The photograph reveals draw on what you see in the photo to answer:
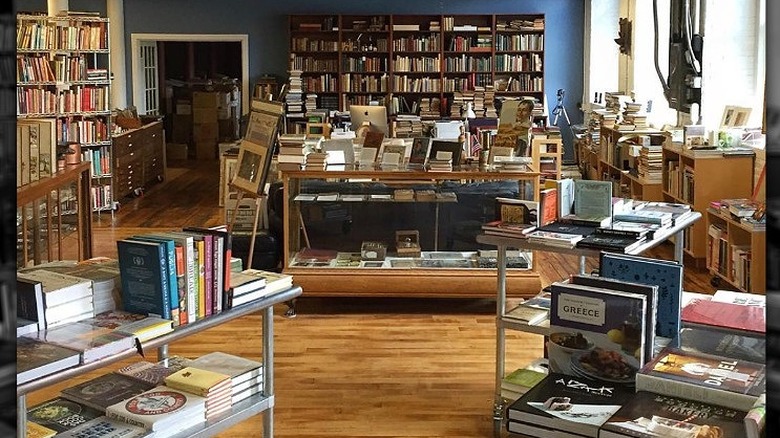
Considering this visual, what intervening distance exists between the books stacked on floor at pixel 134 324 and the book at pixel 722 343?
1.62 meters

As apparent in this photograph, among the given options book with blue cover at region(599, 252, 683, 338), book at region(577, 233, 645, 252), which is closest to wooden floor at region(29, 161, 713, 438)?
book at region(577, 233, 645, 252)

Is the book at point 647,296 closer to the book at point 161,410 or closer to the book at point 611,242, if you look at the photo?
the book at point 611,242

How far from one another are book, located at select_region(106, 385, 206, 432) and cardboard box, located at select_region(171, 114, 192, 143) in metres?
14.9

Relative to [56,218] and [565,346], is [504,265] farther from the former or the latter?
[56,218]

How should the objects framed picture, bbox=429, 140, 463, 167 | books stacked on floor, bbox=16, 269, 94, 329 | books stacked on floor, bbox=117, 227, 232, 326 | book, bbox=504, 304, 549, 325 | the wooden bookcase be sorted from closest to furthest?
books stacked on floor, bbox=16, 269, 94, 329
books stacked on floor, bbox=117, 227, 232, 326
book, bbox=504, 304, 549, 325
framed picture, bbox=429, 140, 463, 167
the wooden bookcase

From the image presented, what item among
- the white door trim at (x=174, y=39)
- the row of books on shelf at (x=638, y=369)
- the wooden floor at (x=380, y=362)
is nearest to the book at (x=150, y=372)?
the wooden floor at (x=380, y=362)

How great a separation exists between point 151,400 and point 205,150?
14419 mm

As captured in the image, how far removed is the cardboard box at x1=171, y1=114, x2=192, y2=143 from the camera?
58.3 feet

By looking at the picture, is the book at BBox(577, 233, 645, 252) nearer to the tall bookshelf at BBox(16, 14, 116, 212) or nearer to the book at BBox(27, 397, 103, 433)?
the book at BBox(27, 397, 103, 433)

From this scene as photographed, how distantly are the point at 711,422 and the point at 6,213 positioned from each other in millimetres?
1994

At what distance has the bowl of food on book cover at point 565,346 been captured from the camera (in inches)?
115

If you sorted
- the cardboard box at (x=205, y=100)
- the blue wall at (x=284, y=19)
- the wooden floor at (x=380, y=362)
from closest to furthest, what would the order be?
1. the wooden floor at (x=380, y=362)
2. the blue wall at (x=284, y=19)
3. the cardboard box at (x=205, y=100)

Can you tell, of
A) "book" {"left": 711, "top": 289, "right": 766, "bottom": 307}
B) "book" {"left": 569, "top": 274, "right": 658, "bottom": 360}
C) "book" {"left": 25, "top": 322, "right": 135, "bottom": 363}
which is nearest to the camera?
"book" {"left": 25, "top": 322, "right": 135, "bottom": 363}

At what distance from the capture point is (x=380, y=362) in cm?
556
